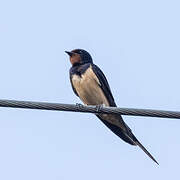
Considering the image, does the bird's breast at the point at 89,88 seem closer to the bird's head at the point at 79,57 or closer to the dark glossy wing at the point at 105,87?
the dark glossy wing at the point at 105,87

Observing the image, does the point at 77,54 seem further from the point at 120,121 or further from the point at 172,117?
the point at 172,117

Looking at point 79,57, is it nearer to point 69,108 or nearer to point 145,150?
point 145,150

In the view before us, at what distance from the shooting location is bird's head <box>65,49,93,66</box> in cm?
857

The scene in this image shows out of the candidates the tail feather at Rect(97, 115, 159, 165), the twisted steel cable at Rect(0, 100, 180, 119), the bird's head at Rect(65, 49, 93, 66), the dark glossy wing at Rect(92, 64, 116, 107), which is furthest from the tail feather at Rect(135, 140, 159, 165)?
the bird's head at Rect(65, 49, 93, 66)

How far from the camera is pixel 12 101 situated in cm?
570

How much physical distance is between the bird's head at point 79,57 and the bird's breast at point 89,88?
0.30m

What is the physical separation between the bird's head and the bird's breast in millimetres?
298

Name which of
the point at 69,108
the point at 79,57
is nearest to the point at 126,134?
the point at 79,57

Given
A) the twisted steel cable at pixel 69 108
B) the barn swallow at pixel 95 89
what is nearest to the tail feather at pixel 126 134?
the barn swallow at pixel 95 89

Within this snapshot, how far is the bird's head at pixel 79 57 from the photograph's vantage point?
337 inches

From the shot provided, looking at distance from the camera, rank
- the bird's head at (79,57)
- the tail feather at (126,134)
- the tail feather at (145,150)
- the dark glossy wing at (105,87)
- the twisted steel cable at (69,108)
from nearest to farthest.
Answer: the twisted steel cable at (69,108) → the tail feather at (145,150) → the tail feather at (126,134) → the dark glossy wing at (105,87) → the bird's head at (79,57)

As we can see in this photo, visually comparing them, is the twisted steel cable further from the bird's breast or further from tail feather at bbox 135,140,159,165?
the bird's breast

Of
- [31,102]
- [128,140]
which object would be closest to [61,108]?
[31,102]

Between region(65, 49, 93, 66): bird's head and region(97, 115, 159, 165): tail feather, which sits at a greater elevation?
region(65, 49, 93, 66): bird's head
